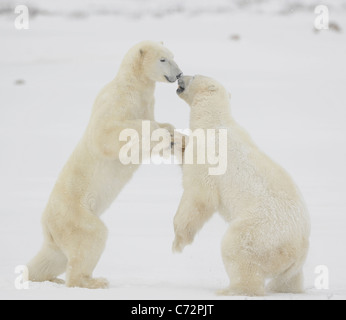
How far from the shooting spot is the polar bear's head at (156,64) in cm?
550

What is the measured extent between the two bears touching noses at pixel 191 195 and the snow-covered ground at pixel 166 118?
0.88 feet

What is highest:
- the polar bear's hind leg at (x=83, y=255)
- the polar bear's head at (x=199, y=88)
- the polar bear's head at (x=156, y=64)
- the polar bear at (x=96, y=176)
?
the polar bear's head at (x=156, y=64)

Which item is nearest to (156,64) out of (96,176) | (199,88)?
(199,88)

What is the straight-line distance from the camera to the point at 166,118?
612 inches

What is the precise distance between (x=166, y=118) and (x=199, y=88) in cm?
1019

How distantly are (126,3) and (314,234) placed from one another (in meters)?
23.3

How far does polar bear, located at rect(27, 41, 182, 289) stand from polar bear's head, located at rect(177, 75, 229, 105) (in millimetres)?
122

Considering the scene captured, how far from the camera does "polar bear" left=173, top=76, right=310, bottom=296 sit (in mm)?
4461

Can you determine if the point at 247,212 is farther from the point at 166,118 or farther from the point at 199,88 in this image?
the point at 166,118

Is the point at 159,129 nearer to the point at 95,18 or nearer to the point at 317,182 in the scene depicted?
the point at 317,182

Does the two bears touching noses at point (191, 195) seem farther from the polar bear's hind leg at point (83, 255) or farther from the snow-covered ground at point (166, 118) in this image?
the snow-covered ground at point (166, 118)

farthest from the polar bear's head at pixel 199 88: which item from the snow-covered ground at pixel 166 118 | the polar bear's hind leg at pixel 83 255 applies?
the polar bear's hind leg at pixel 83 255

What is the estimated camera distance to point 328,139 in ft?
45.3

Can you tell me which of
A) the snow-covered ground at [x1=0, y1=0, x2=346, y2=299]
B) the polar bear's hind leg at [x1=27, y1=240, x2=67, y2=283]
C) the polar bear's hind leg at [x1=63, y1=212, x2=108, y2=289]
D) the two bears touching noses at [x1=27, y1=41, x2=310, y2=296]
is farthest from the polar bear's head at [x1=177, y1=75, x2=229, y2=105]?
the polar bear's hind leg at [x1=27, y1=240, x2=67, y2=283]
